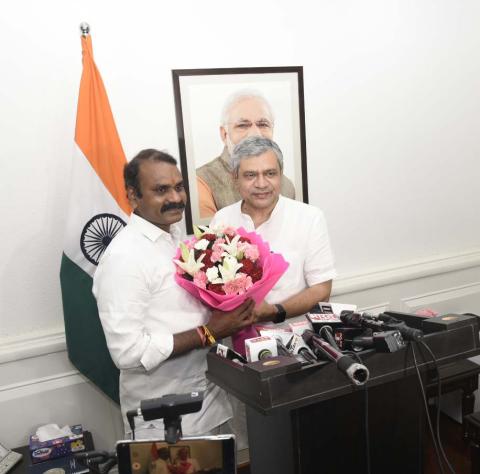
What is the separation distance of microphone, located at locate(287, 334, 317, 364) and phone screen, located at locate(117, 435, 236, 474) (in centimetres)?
41

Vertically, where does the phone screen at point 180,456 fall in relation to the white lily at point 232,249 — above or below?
below

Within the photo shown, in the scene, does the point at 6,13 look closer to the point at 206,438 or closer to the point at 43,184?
the point at 43,184

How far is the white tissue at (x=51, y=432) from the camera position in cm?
199

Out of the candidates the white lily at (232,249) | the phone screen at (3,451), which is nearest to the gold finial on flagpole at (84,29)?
the white lily at (232,249)

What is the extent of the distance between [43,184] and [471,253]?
2650 millimetres

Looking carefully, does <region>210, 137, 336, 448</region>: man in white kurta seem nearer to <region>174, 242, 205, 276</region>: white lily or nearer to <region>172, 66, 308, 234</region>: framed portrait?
<region>172, 66, 308, 234</region>: framed portrait

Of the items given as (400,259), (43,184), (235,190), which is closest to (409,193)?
(400,259)

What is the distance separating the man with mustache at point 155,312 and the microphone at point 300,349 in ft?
1.05

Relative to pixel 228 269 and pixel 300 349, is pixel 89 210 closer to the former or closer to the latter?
pixel 228 269

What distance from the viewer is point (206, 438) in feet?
3.12

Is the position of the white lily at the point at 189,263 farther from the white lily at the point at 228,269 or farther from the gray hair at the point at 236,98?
the gray hair at the point at 236,98

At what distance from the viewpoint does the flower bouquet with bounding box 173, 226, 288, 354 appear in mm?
1595

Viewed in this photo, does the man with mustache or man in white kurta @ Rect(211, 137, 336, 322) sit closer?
the man with mustache

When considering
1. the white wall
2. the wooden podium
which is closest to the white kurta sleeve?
the wooden podium
